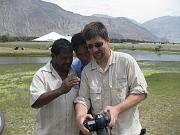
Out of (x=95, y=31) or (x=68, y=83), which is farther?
(x=68, y=83)

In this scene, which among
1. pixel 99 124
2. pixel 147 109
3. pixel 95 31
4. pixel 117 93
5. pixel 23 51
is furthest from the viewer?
pixel 23 51

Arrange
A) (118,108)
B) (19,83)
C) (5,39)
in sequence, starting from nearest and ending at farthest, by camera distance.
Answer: (118,108), (19,83), (5,39)

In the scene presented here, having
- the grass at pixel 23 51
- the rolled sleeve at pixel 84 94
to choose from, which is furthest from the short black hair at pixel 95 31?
the grass at pixel 23 51

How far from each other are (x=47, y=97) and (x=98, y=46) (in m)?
0.75

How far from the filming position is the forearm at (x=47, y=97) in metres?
3.91

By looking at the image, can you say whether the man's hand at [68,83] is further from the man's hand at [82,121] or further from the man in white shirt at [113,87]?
the man's hand at [82,121]

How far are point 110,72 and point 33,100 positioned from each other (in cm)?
83

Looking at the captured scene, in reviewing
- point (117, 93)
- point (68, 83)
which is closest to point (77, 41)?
point (68, 83)

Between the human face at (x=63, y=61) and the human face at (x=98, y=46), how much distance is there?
1.49ft

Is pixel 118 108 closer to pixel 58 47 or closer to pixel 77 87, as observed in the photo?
pixel 77 87

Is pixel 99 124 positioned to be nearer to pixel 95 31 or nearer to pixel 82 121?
pixel 82 121

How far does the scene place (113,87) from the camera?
12.3 feet

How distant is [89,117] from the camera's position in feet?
11.3

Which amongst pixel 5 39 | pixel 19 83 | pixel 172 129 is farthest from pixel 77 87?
pixel 5 39
